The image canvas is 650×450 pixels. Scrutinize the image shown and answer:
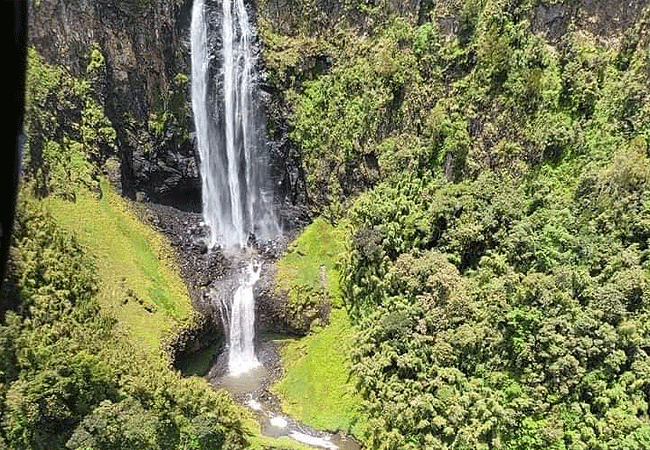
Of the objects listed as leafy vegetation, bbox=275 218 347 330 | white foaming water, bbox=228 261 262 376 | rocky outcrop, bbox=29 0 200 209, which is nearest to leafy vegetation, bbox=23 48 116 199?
rocky outcrop, bbox=29 0 200 209

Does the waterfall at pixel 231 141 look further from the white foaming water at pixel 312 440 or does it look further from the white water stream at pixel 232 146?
the white foaming water at pixel 312 440

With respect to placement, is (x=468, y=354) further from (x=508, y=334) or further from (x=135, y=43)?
(x=135, y=43)

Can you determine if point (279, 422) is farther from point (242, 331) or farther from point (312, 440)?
point (242, 331)

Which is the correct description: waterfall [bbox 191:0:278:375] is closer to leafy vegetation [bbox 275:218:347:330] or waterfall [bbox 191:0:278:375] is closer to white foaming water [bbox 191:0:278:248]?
white foaming water [bbox 191:0:278:248]

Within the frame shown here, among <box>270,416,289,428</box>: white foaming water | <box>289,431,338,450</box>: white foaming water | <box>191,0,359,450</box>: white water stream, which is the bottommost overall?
<box>289,431,338,450</box>: white foaming water

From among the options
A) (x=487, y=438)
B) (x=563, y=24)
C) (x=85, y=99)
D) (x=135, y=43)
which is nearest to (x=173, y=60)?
(x=135, y=43)
